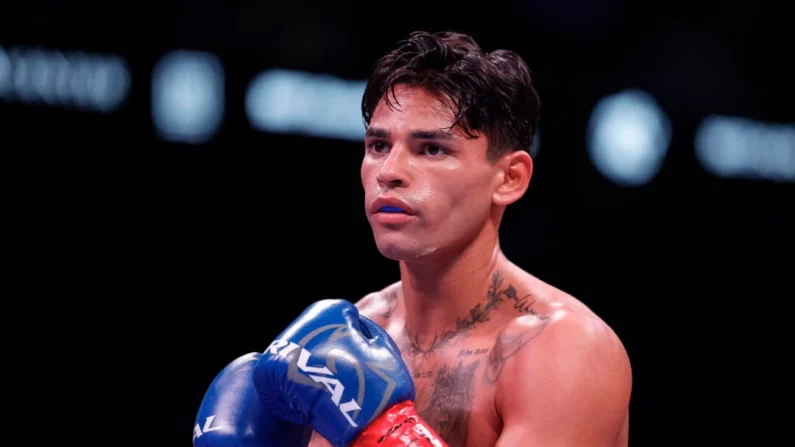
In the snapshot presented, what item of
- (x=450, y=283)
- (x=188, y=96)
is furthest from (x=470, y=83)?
(x=188, y=96)

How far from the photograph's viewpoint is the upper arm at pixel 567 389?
6.46 feet

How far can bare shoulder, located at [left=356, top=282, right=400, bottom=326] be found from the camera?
8.65 feet

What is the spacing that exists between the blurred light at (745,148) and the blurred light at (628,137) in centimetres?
25

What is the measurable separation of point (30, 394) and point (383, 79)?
2.69 metres

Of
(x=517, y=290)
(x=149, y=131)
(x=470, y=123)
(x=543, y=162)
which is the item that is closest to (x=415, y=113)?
(x=470, y=123)

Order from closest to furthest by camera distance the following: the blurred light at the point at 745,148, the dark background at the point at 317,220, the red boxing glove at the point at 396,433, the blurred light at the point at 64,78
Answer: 1. the red boxing glove at the point at 396,433
2. the blurred light at the point at 64,78
3. the dark background at the point at 317,220
4. the blurred light at the point at 745,148

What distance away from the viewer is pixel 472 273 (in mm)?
2342

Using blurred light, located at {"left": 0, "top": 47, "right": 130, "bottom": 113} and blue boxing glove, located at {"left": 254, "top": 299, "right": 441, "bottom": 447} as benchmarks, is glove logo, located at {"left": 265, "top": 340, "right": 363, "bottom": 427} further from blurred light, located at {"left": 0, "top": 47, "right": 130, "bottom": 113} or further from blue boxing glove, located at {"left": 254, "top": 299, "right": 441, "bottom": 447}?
blurred light, located at {"left": 0, "top": 47, "right": 130, "bottom": 113}

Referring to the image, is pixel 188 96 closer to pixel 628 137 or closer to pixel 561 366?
pixel 628 137

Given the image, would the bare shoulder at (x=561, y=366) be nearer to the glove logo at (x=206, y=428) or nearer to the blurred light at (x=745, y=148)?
the glove logo at (x=206, y=428)

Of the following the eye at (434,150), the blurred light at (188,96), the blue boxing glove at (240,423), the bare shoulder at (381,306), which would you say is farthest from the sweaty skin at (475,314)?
the blurred light at (188,96)

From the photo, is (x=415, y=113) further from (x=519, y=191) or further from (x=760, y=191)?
(x=760, y=191)

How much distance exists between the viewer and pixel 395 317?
2.59m

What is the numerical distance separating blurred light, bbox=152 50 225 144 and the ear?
7.14 feet
